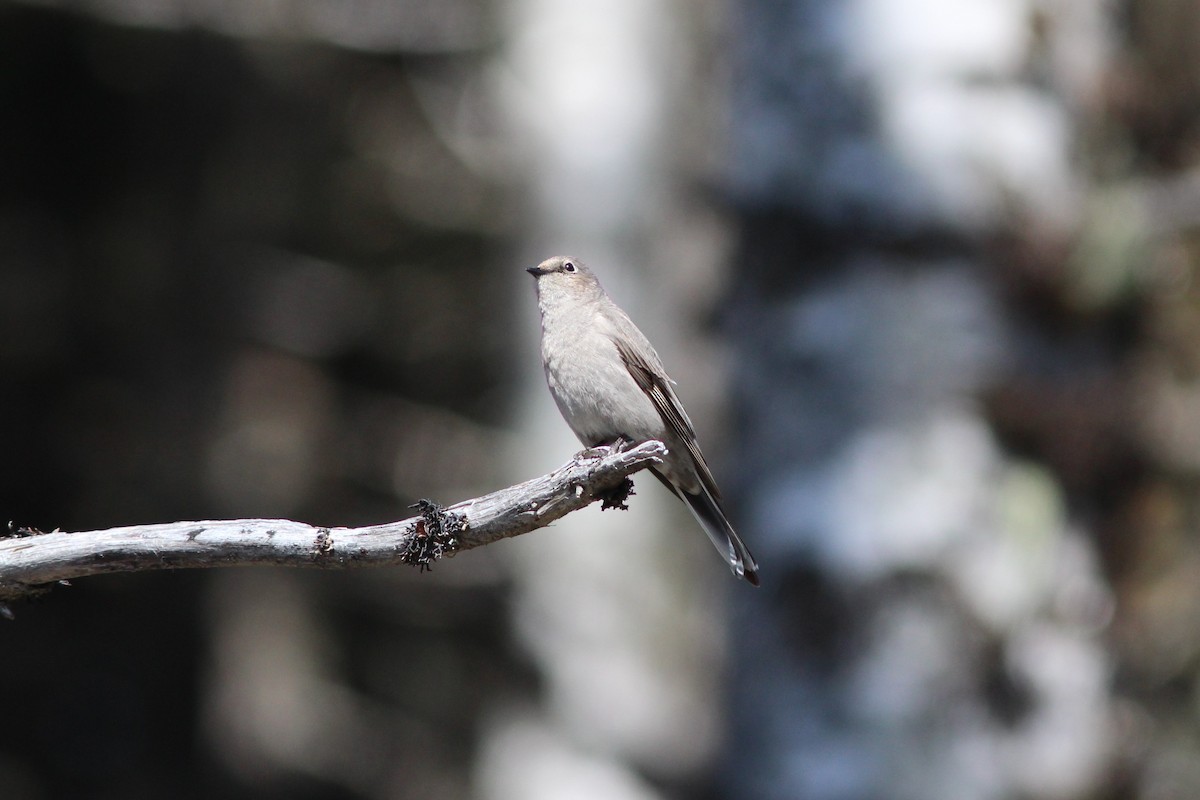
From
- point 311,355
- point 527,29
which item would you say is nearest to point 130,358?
point 311,355

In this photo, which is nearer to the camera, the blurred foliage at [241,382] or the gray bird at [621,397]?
the gray bird at [621,397]

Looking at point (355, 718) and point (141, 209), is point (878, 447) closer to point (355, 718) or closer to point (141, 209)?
point (355, 718)

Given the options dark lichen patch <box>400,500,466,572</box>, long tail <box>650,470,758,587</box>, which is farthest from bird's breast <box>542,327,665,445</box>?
dark lichen patch <box>400,500,466,572</box>

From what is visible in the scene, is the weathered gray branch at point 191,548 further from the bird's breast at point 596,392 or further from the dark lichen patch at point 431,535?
the bird's breast at point 596,392

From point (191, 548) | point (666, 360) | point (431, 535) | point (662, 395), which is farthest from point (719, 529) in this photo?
point (666, 360)

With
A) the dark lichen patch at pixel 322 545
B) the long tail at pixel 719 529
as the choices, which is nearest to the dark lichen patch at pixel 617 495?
the long tail at pixel 719 529

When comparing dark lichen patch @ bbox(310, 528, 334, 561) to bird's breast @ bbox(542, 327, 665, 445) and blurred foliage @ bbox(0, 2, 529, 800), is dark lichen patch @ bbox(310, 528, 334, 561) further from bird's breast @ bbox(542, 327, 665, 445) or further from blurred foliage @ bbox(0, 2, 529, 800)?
blurred foliage @ bbox(0, 2, 529, 800)
